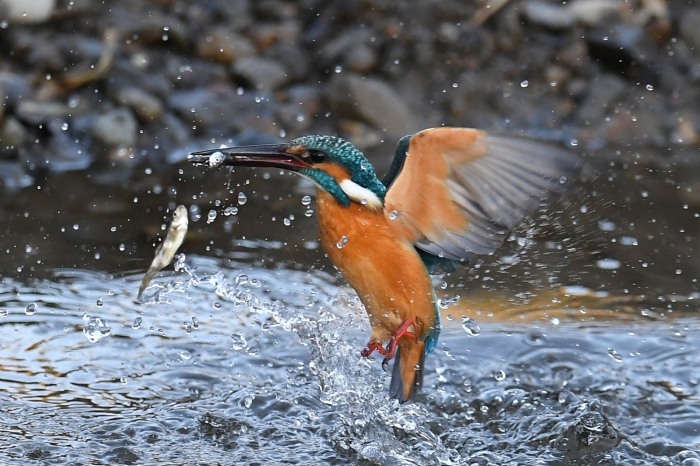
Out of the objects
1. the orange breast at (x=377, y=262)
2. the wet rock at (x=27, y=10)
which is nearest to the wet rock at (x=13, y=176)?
the wet rock at (x=27, y=10)

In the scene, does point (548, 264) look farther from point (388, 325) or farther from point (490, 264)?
point (388, 325)

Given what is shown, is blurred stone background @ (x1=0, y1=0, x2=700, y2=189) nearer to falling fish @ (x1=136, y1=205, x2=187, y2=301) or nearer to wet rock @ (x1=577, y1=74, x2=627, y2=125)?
wet rock @ (x1=577, y1=74, x2=627, y2=125)

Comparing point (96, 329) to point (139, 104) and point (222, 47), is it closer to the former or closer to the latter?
point (139, 104)

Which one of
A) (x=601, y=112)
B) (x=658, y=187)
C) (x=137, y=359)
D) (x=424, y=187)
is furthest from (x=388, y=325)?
(x=601, y=112)

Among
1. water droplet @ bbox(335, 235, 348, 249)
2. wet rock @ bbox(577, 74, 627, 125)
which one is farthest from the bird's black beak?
wet rock @ bbox(577, 74, 627, 125)

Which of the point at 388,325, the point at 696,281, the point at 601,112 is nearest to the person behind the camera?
the point at 388,325

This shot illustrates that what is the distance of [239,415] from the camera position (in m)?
3.76

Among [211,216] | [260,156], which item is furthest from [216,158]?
[211,216]

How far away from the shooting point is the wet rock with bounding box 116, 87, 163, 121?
6434 millimetres

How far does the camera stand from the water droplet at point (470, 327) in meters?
4.39

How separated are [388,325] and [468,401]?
2.37 feet

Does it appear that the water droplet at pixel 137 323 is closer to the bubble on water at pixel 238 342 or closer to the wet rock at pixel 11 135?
the bubble on water at pixel 238 342

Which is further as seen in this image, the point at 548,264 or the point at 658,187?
the point at 658,187

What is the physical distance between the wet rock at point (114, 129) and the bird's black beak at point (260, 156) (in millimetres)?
3195
